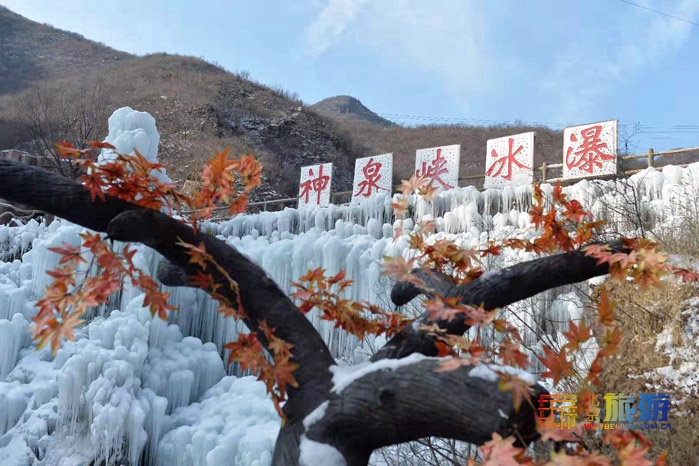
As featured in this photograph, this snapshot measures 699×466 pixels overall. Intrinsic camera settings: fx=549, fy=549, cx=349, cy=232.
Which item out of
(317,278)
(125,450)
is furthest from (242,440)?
(317,278)

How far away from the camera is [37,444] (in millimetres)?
5340

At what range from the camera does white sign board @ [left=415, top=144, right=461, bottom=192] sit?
836 centimetres

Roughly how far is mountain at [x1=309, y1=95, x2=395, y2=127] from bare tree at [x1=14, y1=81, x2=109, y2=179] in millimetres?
18386

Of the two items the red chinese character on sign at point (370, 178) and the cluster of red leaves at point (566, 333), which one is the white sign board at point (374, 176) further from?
the cluster of red leaves at point (566, 333)

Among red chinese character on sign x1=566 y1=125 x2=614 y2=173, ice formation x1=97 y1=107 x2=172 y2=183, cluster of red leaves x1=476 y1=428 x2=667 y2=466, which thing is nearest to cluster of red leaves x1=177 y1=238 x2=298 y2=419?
cluster of red leaves x1=476 y1=428 x2=667 y2=466

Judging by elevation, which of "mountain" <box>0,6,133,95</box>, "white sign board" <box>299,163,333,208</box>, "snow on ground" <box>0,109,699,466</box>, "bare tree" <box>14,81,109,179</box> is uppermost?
"mountain" <box>0,6,133,95</box>

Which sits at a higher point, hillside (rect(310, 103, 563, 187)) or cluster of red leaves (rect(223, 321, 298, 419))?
hillside (rect(310, 103, 563, 187))

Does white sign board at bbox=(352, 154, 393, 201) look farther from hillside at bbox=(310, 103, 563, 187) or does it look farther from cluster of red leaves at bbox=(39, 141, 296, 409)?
hillside at bbox=(310, 103, 563, 187)

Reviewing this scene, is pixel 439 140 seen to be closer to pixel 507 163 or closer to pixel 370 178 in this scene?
pixel 370 178

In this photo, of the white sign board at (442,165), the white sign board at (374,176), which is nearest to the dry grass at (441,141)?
the white sign board at (374,176)

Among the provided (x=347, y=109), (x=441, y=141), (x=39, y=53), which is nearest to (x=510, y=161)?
(x=441, y=141)

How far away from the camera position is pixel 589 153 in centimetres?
713

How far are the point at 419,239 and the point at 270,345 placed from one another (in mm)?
702

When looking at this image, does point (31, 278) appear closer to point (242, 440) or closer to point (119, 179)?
point (242, 440)
